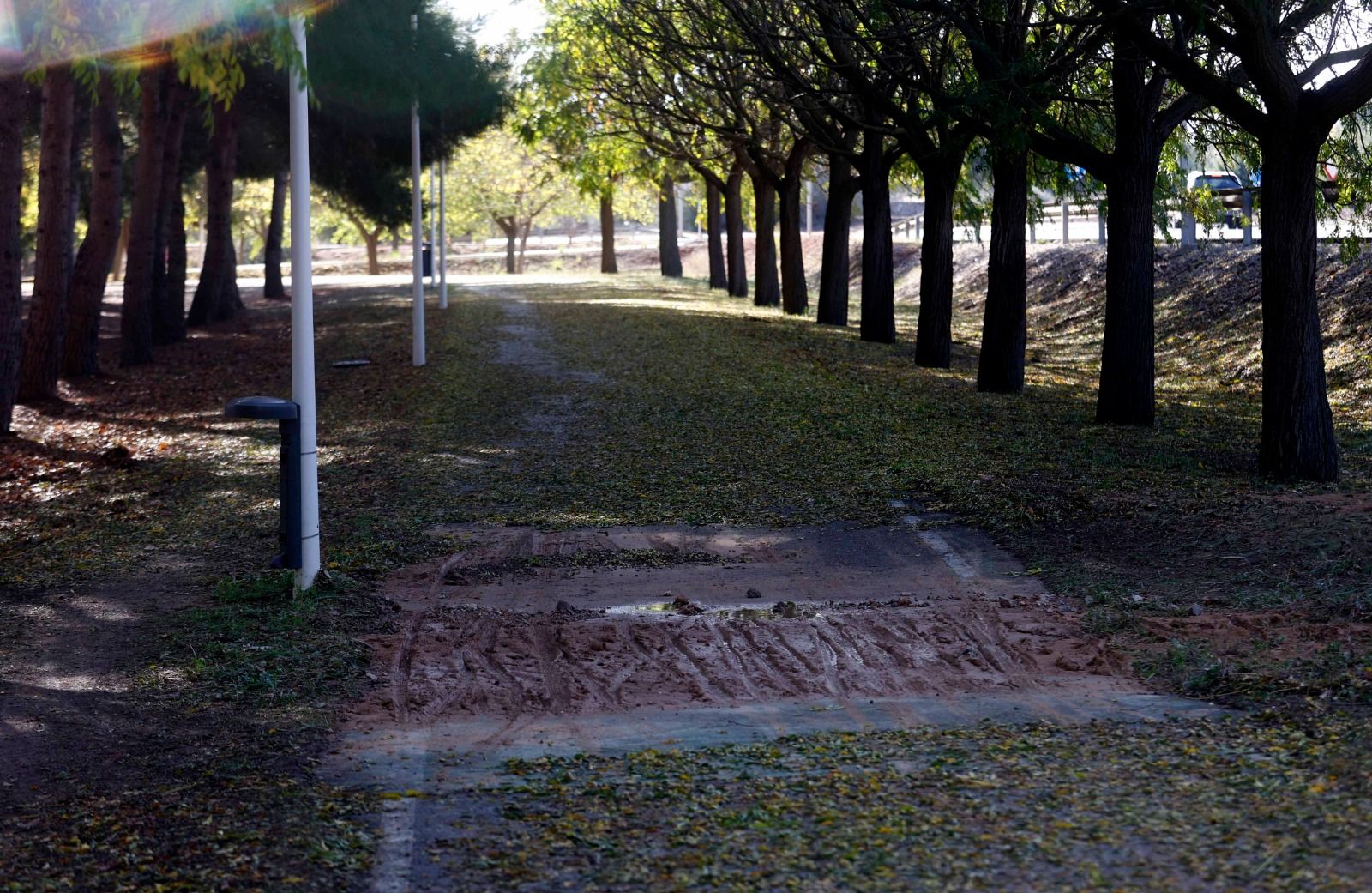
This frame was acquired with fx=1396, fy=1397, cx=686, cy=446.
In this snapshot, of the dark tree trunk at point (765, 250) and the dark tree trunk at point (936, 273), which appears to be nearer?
the dark tree trunk at point (936, 273)

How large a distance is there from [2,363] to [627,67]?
15631 mm

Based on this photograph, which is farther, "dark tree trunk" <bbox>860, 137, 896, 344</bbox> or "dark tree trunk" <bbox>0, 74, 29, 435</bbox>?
"dark tree trunk" <bbox>860, 137, 896, 344</bbox>

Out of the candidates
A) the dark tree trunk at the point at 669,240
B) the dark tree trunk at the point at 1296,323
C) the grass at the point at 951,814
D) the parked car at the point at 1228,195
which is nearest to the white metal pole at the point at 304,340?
the grass at the point at 951,814

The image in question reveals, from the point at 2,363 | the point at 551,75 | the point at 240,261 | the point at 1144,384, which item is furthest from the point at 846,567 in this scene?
the point at 240,261

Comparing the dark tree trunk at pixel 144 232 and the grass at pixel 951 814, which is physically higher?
the dark tree trunk at pixel 144 232

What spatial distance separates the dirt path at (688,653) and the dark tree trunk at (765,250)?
78.3 ft

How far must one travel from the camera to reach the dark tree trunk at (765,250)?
110 feet

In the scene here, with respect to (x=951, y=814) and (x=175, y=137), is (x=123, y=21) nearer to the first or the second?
(x=951, y=814)

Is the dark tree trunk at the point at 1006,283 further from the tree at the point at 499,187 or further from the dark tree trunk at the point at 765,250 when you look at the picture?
the tree at the point at 499,187

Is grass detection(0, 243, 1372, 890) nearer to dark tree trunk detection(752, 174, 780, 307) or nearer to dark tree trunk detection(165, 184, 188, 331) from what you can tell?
dark tree trunk detection(165, 184, 188, 331)

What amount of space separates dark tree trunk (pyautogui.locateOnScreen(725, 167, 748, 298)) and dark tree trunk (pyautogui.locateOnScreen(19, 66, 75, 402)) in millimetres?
19137

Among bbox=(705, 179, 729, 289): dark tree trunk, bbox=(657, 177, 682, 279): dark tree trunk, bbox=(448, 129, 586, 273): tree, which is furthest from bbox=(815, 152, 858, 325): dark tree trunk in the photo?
bbox=(448, 129, 586, 273): tree

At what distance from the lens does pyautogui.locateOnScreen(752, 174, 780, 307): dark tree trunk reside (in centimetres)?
3350

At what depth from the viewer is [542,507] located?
11008 millimetres
